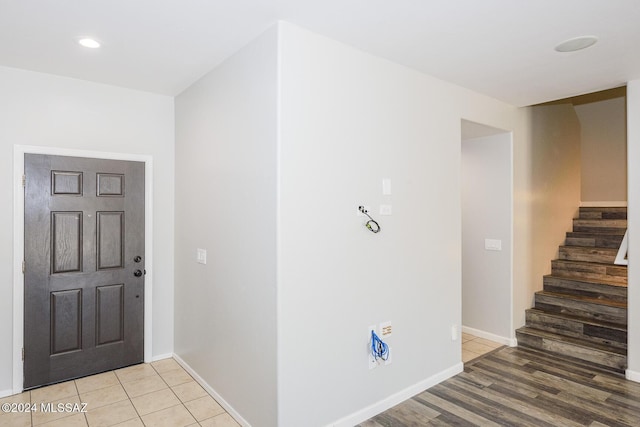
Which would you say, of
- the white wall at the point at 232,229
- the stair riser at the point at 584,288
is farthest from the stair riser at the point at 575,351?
the white wall at the point at 232,229

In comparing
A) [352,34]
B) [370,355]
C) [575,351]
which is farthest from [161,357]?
[575,351]

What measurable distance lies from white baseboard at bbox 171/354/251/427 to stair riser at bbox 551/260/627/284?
4.19 m

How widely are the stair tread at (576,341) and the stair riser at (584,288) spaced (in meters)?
0.64

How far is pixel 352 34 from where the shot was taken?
2469mm

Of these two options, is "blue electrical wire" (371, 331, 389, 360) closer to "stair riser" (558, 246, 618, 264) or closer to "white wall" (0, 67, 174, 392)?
"white wall" (0, 67, 174, 392)

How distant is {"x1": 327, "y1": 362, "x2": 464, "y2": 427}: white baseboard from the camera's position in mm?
2625

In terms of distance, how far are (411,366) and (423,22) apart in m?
2.54

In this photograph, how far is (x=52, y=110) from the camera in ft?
10.7

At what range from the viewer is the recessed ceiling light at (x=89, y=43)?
2.56 meters

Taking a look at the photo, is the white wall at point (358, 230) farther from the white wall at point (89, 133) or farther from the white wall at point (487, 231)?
the white wall at point (89, 133)

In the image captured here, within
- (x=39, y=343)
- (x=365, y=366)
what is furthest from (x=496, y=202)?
(x=39, y=343)

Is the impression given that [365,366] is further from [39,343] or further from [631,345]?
[39,343]

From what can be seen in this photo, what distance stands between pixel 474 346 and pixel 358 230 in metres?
2.45

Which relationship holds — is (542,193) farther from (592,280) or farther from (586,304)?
(586,304)
